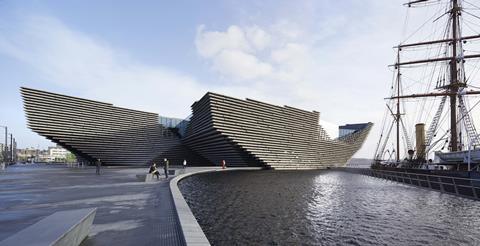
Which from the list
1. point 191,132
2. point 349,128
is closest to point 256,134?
point 191,132

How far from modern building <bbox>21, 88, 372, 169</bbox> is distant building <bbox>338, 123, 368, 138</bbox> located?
1796cm

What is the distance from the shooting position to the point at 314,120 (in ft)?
170

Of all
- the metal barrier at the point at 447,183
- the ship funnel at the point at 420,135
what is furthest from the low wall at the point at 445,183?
the ship funnel at the point at 420,135

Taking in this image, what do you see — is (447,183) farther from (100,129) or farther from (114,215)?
(100,129)

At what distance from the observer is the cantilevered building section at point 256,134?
1534 inches

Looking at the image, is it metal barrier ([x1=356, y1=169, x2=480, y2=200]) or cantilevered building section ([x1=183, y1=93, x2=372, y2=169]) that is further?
cantilevered building section ([x1=183, y1=93, x2=372, y2=169])

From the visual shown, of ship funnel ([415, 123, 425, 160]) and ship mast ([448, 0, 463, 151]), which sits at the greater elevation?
ship mast ([448, 0, 463, 151])

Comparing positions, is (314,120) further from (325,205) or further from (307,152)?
(325,205)

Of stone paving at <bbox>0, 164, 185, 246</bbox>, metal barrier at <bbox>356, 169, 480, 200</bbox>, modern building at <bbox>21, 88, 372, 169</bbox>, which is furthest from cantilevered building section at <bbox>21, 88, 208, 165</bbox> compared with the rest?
metal barrier at <bbox>356, 169, 480, 200</bbox>

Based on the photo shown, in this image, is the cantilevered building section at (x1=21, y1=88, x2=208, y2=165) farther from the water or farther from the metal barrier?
the metal barrier

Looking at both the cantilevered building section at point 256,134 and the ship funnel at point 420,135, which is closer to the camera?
the cantilevered building section at point 256,134

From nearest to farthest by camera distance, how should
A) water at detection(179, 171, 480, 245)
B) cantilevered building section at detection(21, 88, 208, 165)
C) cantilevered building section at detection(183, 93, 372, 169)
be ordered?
water at detection(179, 171, 480, 245), cantilevered building section at detection(21, 88, 208, 165), cantilevered building section at detection(183, 93, 372, 169)

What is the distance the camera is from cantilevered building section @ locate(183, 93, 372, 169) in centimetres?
3897

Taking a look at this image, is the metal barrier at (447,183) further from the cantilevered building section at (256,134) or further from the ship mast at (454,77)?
the cantilevered building section at (256,134)
